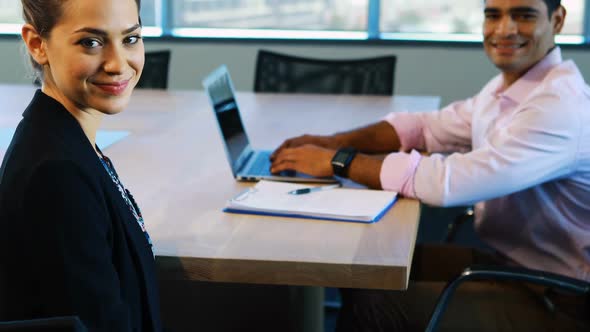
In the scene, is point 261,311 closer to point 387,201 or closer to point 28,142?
point 387,201

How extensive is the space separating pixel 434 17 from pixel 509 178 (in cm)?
364

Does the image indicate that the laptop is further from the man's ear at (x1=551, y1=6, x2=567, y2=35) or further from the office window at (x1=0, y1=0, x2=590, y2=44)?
the office window at (x1=0, y1=0, x2=590, y2=44)

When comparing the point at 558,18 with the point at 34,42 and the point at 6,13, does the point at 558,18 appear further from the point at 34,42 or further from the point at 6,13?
the point at 6,13

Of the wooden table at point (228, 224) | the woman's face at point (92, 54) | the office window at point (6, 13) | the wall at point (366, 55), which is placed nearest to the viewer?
the woman's face at point (92, 54)

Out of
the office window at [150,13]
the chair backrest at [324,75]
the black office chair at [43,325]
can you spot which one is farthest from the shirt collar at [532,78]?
the office window at [150,13]

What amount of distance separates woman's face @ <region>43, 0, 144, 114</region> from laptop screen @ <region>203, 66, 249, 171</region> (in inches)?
26.1

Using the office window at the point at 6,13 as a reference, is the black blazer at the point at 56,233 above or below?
above

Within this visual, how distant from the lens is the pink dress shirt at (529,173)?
6.34 ft

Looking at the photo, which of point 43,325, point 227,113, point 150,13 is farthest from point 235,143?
point 150,13

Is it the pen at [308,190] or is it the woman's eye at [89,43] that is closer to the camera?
the woman's eye at [89,43]

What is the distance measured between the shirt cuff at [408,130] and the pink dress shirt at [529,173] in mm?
247

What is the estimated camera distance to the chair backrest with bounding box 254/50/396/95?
3514mm

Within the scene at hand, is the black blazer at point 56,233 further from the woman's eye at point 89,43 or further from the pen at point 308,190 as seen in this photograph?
the pen at point 308,190

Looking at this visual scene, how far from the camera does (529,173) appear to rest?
6.40ft
